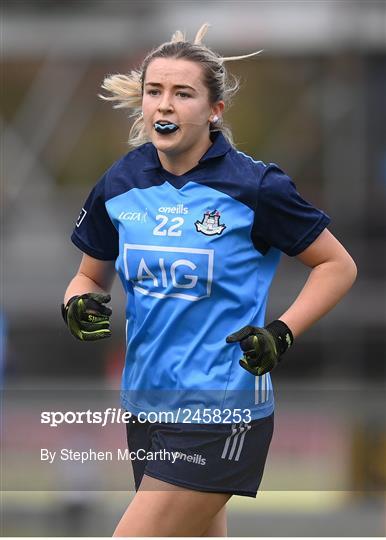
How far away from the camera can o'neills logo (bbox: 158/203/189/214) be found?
107 inches

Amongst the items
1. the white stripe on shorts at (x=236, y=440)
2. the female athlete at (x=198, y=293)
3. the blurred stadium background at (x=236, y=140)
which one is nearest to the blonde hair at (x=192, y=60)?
the female athlete at (x=198, y=293)

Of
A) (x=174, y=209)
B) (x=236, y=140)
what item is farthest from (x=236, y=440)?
(x=236, y=140)

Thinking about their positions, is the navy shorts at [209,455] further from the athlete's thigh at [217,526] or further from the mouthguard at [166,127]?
the mouthguard at [166,127]

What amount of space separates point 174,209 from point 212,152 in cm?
→ 17

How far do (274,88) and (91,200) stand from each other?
6589mm

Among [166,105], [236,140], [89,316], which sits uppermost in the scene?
[166,105]

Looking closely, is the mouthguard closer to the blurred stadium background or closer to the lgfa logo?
the lgfa logo

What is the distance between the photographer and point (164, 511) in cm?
261

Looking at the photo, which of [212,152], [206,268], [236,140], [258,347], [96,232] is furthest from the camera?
[236,140]

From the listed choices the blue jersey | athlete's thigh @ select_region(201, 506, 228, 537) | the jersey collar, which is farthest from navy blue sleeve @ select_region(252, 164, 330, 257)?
athlete's thigh @ select_region(201, 506, 228, 537)

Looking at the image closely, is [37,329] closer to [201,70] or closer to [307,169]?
[307,169]

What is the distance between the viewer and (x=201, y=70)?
2.75 meters

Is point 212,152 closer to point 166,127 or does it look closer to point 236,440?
point 166,127

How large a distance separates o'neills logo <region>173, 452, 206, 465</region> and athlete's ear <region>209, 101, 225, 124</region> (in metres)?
0.82
